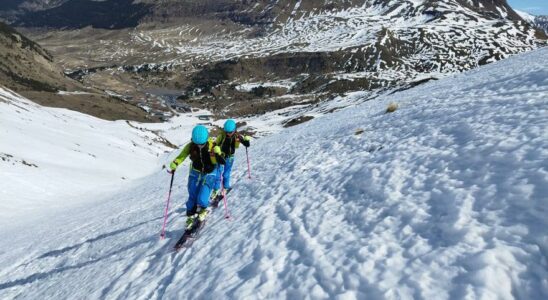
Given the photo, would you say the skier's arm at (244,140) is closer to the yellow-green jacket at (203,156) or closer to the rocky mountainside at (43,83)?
the yellow-green jacket at (203,156)

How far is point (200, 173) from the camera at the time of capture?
13758mm

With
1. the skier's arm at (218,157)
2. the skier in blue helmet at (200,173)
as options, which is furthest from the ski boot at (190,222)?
the skier's arm at (218,157)

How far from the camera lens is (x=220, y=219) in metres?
14.3

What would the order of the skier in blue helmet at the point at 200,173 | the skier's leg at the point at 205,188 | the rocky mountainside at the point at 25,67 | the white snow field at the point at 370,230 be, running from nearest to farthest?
the white snow field at the point at 370,230, the skier in blue helmet at the point at 200,173, the skier's leg at the point at 205,188, the rocky mountainside at the point at 25,67

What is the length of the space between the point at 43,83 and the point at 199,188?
16490 cm

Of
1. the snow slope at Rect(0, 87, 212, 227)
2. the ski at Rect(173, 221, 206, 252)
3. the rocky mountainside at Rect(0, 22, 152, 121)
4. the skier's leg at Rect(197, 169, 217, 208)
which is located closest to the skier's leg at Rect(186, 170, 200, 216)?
the skier's leg at Rect(197, 169, 217, 208)

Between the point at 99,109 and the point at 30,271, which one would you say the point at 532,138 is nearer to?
the point at 30,271

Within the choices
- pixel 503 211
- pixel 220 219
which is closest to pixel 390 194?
pixel 503 211

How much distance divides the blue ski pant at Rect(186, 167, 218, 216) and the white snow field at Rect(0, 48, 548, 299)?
806 mm

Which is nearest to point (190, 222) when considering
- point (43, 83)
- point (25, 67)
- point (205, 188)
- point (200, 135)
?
point (205, 188)

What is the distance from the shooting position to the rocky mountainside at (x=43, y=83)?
132 m

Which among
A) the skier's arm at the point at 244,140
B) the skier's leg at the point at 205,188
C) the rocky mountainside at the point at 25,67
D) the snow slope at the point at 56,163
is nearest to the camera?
the skier's leg at the point at 205,188

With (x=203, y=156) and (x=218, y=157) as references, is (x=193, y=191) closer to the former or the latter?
(x=203, y=156)

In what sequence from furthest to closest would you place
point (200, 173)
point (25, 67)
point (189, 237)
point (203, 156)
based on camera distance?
1. point (25, 67)
2. point (200, 173)
3. point (203, 156)
4. point (189, 237)
